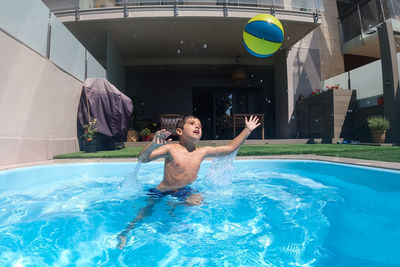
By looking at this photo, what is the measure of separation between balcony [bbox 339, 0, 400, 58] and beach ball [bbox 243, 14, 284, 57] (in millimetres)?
7037

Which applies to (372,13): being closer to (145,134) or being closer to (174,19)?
(174,19)

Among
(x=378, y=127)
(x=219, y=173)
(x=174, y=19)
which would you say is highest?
(x=174, y=19)

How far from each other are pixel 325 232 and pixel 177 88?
12.6 metres

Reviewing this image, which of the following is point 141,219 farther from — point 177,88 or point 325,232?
point 177,88

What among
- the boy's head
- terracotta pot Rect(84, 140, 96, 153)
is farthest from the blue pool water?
terracotta pot Rect(84, 140, 96, 153)

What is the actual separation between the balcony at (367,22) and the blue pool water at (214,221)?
8945mm

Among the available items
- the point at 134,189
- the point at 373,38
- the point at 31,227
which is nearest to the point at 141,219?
the point at 31,227

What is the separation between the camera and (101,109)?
614 centimetres

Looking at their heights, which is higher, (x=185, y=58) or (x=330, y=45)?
(x=330, y=45)

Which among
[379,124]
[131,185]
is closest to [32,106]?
[131,185]

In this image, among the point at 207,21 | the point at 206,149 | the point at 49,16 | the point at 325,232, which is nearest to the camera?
the point at 325,232

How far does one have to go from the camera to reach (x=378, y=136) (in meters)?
7.03

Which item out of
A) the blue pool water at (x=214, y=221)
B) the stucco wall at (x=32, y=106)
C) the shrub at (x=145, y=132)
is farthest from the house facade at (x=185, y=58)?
the blue pool water at (x=214, y=221)

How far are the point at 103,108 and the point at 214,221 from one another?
519 cm
